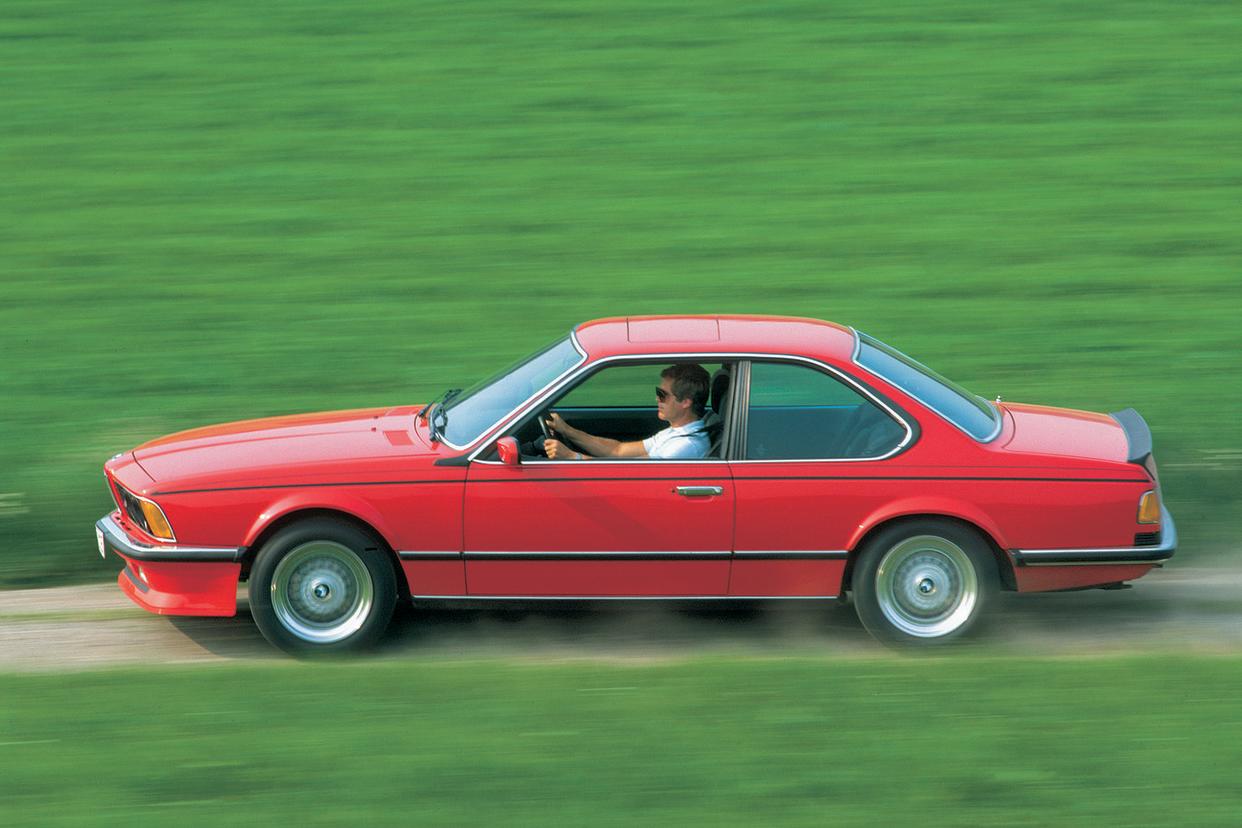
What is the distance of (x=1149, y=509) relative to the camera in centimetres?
688

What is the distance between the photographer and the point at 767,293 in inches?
453

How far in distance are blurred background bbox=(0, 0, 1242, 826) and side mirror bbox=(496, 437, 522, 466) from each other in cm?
95

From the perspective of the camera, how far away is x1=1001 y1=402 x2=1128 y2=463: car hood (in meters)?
6.92

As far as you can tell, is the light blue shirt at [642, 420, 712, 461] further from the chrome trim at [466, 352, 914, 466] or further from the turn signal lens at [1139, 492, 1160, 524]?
the turn signal lens at [1139, 492, 1160, 524]

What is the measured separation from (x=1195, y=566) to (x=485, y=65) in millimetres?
8738

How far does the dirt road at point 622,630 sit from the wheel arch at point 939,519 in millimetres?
301

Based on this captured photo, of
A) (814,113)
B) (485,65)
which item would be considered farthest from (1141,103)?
(485,65)

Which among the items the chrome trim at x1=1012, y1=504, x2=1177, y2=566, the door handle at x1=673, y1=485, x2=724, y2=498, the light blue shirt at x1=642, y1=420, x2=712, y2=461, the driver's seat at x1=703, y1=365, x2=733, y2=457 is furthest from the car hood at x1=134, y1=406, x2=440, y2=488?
the chrome trim at x1=1012, y1=504, x2=1177, y2=566

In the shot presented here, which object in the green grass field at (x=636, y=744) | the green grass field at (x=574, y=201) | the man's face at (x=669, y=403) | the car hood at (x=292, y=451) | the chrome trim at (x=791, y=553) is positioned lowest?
A: the green grass field at (x=636, y=744)

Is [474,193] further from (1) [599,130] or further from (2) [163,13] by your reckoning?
(2) [163,13]

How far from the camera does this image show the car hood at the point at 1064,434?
22.7 ft

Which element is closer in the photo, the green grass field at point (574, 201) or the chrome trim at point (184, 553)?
the chrome trim at point (184, 553)

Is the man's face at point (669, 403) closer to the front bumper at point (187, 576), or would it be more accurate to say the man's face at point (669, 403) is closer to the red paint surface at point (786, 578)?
the red paint surface at point (786, 578)

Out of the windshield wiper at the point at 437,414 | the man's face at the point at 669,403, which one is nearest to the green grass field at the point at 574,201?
the windshield wiper at the point at 437,414
